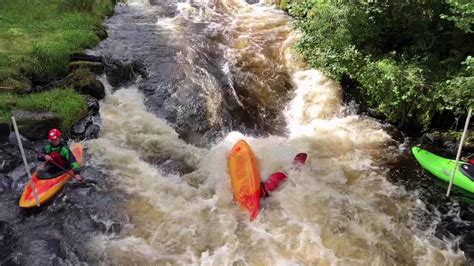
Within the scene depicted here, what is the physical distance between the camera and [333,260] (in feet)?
20.1

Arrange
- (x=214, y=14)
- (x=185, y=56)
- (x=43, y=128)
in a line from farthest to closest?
(x=214, y=14) < (x=185, y=56) < (x=43, y=128)

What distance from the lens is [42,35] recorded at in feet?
37.9

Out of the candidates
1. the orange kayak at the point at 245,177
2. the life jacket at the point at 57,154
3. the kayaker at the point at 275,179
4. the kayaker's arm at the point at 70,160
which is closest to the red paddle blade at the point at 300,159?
the kayaker at the point at 275,179

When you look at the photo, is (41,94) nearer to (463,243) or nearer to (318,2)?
(318,2)

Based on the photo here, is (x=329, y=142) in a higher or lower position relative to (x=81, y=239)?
higher

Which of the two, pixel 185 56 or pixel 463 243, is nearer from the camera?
pixel 463 243

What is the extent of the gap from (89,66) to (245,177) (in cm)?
555

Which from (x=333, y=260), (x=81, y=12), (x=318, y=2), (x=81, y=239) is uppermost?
(x=318, y=2)

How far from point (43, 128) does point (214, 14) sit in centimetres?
907

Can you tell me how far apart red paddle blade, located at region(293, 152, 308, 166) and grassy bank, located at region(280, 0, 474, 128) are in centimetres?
219

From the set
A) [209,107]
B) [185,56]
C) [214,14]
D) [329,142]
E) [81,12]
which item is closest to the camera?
[329,142]

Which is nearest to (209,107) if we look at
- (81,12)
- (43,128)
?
(43,128)

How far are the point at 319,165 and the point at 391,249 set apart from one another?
7.74 ft

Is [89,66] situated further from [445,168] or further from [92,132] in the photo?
[445,168]
